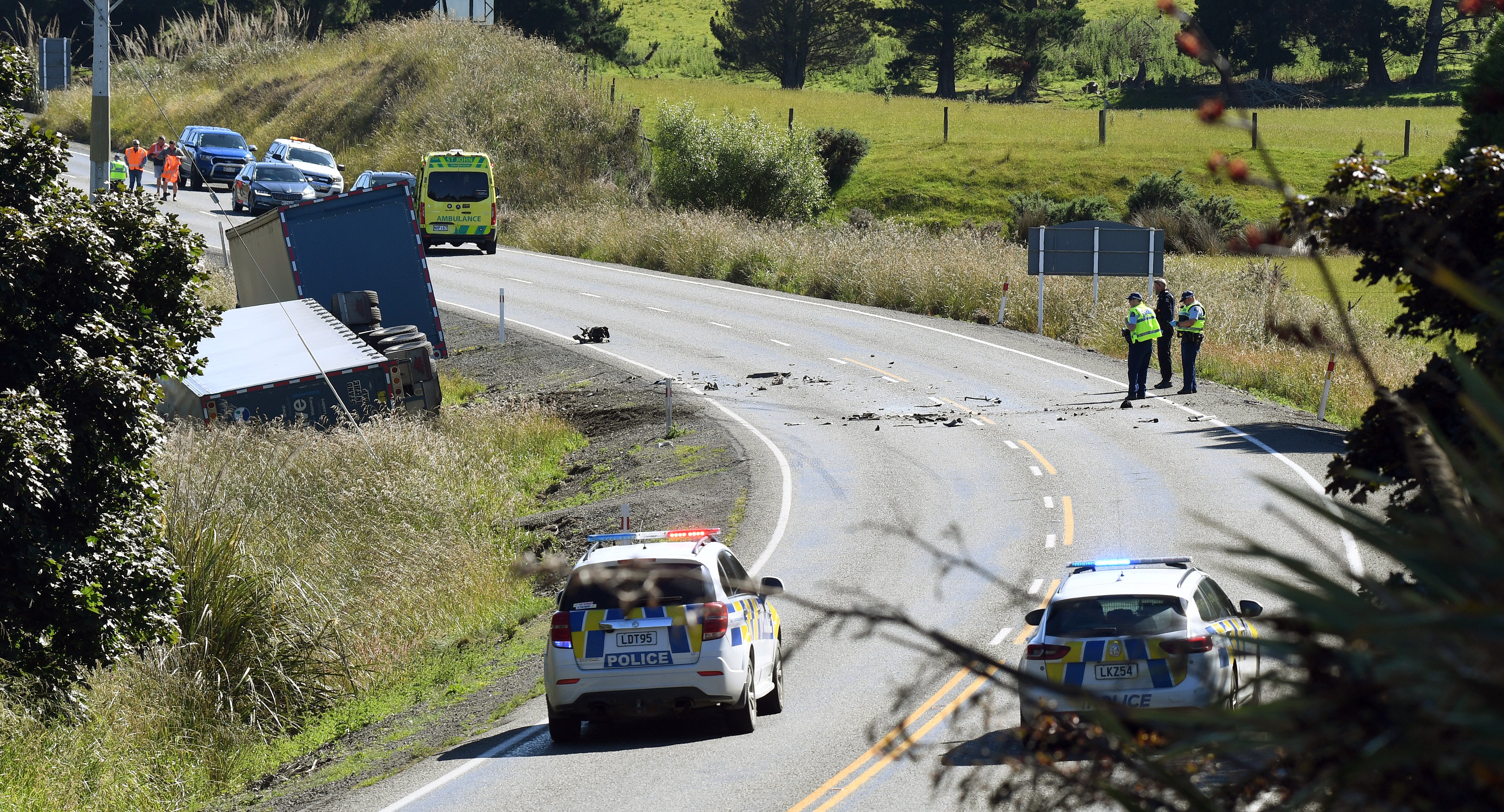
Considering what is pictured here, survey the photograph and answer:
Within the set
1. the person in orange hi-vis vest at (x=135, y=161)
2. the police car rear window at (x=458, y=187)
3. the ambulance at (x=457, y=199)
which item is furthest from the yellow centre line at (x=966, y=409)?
the person in orange hi-vis vest at (x=135, y=161)

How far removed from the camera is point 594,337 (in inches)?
1331

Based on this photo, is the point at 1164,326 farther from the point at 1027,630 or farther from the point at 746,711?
the point at 746,711

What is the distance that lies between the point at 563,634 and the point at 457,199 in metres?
35.7

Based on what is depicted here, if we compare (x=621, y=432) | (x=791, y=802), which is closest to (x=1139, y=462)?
(x=621, y=432)

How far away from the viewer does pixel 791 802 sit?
999cm

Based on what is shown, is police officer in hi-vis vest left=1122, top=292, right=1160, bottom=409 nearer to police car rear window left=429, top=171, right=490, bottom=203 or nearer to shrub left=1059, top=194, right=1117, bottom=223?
police car rear window left=429, top=171, right=490, bottom=203

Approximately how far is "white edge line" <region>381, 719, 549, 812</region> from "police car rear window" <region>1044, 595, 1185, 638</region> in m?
4.64

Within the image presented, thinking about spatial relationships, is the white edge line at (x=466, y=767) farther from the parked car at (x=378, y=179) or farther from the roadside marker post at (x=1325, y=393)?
the parked car at (x=378, y=179)

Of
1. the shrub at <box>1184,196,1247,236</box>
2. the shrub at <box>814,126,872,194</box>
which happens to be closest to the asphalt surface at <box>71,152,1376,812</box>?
the shrub at <box>1184,196,1247,236</box>

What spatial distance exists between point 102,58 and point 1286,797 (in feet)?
57.9

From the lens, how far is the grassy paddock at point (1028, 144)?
58.9m

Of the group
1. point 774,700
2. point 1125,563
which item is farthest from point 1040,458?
point 1125,563

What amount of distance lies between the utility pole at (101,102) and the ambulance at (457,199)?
2688cm

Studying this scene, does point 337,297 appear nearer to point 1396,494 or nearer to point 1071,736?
point 1396,494
